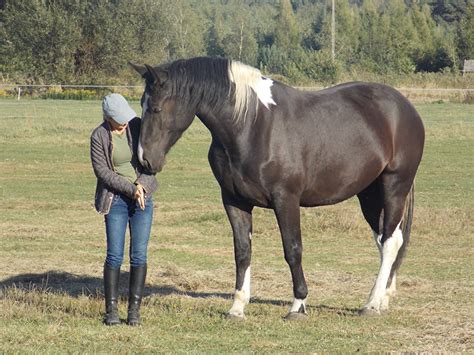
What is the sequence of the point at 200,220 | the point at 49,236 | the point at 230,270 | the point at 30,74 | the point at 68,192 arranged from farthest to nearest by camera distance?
the point at 30,74, the point at 68,192, the point at 200,220, the point at 49,236, the point at 230,270

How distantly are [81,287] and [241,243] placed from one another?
2182 millimetres

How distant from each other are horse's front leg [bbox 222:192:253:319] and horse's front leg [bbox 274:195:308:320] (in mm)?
360

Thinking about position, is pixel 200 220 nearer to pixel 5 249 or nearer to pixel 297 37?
pixel 5 249

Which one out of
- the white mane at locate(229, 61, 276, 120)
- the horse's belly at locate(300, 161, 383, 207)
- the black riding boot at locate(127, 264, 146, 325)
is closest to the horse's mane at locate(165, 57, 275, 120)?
the white mane at locate(229, 61, 276, 120)

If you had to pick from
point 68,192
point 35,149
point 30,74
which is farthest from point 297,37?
point 68,192

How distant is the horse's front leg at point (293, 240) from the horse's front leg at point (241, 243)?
1.18 feet

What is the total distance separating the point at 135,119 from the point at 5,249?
528 cm

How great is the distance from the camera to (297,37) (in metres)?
115

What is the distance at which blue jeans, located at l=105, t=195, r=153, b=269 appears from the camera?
8.19 m

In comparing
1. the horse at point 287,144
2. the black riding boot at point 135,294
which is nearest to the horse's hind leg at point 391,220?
the horse at point 287,144

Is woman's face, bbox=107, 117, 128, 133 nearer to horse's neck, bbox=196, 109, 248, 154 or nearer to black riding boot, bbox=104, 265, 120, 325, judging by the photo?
horse's neck, bbox=196, 109, 248, 154

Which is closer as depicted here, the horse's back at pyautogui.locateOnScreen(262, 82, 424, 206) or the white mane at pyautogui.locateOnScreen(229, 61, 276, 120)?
the white mane at pyautogui.locateOnScreen(229, 61, 276, 120)

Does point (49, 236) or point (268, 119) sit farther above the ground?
point (268, 119)

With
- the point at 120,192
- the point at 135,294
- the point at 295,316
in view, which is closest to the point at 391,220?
the point at 295,316
